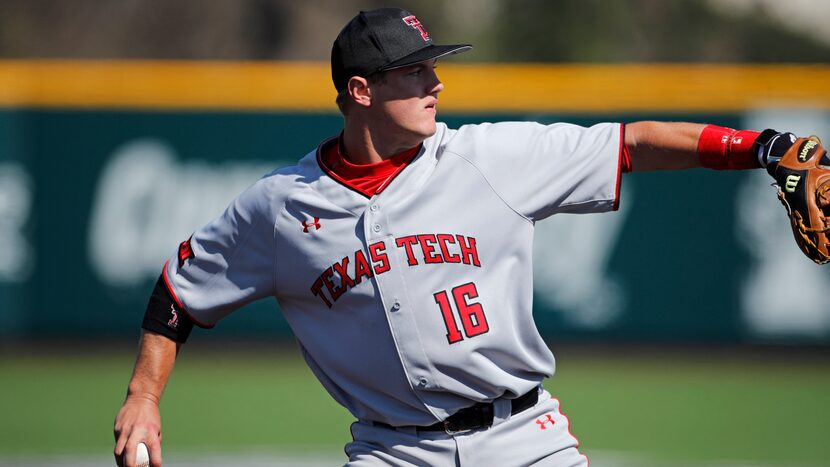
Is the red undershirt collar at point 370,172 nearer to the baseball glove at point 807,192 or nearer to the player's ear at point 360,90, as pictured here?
the player's ear at point 360,90

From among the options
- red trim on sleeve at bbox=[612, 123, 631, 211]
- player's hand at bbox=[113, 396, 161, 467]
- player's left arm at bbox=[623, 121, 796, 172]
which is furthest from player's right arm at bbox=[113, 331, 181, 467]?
player's left arm at bbox=[623, 121, 796, 172]

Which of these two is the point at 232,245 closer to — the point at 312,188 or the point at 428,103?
the point at 312,188

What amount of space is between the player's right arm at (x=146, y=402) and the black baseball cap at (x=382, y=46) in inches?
40.0

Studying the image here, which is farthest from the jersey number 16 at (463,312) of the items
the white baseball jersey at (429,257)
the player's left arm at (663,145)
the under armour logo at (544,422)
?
the player's left arm at (663,145)

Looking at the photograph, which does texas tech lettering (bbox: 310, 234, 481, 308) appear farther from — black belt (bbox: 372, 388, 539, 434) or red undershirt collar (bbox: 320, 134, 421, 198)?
black belt (bbox: 372, 388, 539, 434)

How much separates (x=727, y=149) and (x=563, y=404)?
201 inches

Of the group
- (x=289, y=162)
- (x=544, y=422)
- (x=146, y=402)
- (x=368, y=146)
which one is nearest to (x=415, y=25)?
(x=368, y=146)

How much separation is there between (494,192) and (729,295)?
6627 mm

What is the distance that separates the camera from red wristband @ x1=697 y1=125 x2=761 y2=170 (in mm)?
3482

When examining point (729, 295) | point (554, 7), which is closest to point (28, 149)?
point (729, 295)

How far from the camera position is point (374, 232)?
3.72 metres

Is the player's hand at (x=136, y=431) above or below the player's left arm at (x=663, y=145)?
below

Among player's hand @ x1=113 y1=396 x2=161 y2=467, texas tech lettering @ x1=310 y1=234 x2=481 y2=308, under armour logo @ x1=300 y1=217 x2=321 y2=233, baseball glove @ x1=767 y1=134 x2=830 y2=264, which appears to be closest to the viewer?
baseball glove @ x1=767 y1=134 x2=830 y2=264

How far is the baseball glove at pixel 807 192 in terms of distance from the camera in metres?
3.35
